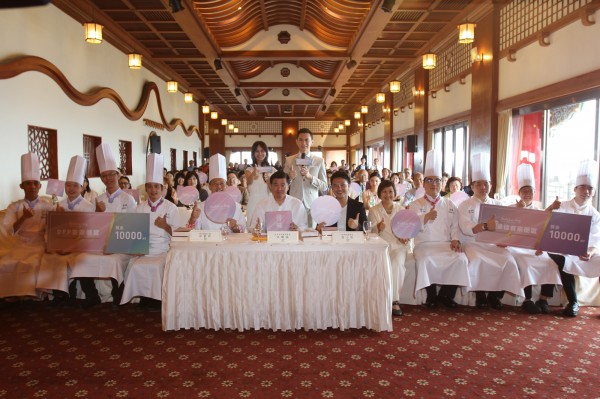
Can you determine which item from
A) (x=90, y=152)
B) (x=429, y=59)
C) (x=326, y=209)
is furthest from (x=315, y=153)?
(x=90, y=152)

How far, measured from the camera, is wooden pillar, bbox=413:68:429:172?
11602 mm

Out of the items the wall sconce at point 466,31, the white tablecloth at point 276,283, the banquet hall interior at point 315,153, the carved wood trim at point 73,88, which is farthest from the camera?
the wall sconce at point 466,31

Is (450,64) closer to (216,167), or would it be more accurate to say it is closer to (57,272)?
(216,167)

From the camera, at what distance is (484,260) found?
14.1 feet

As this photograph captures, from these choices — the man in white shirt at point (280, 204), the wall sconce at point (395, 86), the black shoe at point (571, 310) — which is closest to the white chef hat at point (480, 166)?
the black shoe at point (571, 310)

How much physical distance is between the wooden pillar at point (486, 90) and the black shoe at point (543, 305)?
3745 millimetres

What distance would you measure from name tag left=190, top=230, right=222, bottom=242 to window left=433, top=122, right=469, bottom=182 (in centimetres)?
666

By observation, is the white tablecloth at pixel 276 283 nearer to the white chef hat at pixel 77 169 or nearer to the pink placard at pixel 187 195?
the white chef hat at pixel 77 169

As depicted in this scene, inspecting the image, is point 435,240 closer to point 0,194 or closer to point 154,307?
point 154,307

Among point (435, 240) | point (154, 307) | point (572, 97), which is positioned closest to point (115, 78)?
point (154, 307)

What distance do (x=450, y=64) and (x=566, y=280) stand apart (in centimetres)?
688

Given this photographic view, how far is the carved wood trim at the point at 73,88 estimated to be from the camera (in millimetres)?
5646

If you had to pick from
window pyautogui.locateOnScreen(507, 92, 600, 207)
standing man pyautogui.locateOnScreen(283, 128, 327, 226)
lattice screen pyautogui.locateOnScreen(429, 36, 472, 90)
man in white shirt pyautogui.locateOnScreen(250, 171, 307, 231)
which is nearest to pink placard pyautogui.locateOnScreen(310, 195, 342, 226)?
man in white shirt pyautogui.locateOnScreen(250, 171, 307, 231)

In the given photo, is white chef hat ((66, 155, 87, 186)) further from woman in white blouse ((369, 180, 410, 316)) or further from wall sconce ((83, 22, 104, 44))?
wall sconce ((83, 22, 104, 44))
